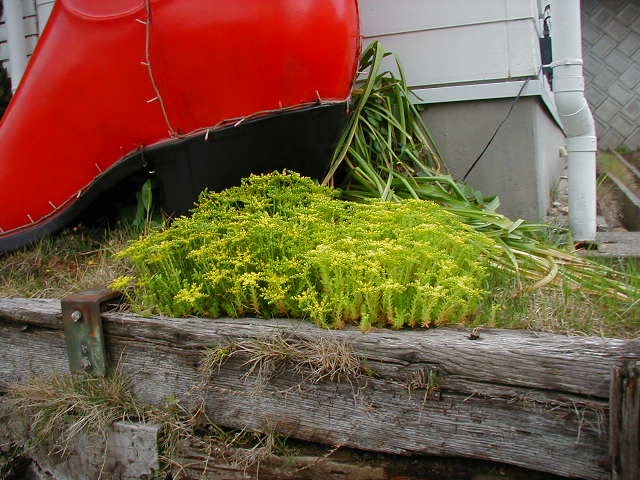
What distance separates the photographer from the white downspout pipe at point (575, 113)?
2305mm

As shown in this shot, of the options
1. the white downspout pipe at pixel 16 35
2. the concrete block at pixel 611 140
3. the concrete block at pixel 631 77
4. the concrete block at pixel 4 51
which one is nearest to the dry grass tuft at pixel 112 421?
the white downspout pipe at pixel 16 35

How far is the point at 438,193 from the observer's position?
237 cm

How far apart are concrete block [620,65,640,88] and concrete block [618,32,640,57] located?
0.20m

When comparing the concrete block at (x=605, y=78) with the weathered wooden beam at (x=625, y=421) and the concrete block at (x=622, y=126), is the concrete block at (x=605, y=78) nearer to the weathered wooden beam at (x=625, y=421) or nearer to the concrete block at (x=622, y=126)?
the concrete block at (x=622, y=126)

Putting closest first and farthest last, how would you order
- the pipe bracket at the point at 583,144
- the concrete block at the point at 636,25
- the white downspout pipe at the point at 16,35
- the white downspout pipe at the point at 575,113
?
the white downspout pipe at the point at 575,113 < the pipe bracket at the point at 583,144 < the white downspout pipe at the point at 16,35 < the concrete block at the point at 636,25

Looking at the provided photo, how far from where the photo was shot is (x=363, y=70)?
2844 mm

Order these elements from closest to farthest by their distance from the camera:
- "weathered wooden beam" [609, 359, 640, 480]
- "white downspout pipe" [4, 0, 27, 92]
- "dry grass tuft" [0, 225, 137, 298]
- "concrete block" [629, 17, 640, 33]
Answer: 1. "weathered wooden beam" [609, 359, 640, 480]
2. "dry grass tuft" [0, 225, 137, 298]
3. "white downspout pipe" [4, 0, 27, 92]
4. "concrete block" [629, 17, 640, 33]

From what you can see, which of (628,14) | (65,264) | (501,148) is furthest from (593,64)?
(65,264)

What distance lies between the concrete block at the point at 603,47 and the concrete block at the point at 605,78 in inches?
8.3

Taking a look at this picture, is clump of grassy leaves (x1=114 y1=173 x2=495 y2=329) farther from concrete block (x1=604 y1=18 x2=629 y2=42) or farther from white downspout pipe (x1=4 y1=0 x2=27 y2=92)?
concrete block (x1=604 y1=18 x2=629 y2=42)

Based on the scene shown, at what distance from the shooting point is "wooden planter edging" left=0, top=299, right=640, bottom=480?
3.97 ft

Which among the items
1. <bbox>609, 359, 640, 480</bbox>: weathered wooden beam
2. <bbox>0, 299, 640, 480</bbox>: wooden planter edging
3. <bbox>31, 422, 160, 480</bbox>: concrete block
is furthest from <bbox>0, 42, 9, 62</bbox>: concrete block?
<bbox>609, 359, 640, 480</bbox>: weathered wooden beam

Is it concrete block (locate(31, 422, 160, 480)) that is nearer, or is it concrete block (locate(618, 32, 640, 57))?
concrete block (locate(31, 422, 160, 480))

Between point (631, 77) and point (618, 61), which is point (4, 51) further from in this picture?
point (631, 77)
